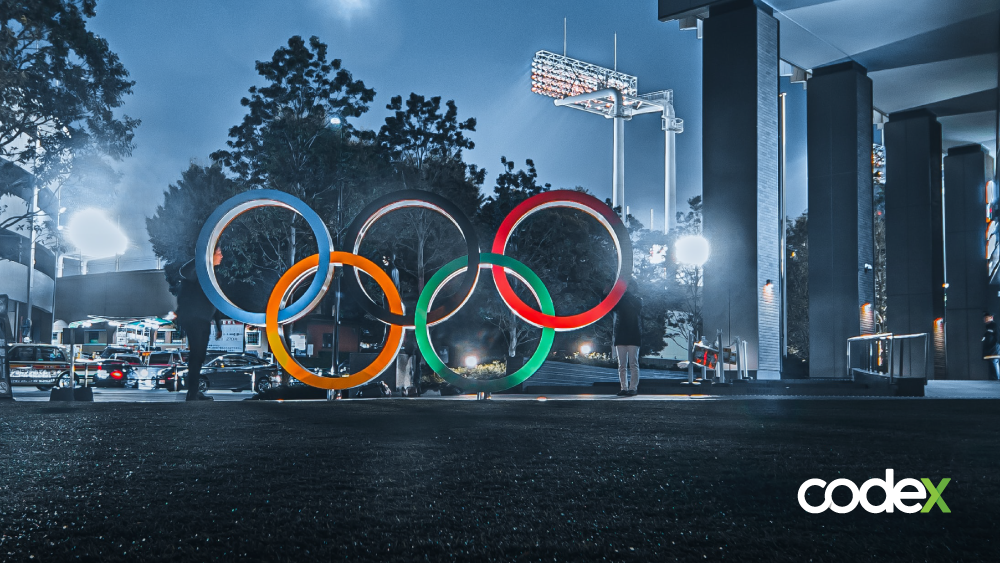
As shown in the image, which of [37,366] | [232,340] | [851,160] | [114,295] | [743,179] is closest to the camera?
[743,179]

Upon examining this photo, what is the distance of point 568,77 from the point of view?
61.9 meters

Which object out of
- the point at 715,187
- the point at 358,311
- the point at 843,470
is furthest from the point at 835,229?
the point at 843,470

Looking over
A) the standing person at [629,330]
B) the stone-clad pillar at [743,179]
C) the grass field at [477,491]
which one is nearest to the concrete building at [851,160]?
the stone-clad pillar at [743,179]

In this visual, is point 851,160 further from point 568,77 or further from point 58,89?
point 568,77

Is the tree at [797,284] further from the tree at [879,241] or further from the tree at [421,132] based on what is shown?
the tree at [421,132]

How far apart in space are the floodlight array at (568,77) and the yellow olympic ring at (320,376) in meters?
50.7

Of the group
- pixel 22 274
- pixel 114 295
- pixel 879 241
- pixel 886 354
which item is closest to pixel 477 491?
pixel 886 354

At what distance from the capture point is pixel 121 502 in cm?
370

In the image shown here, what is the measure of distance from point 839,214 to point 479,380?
709 inches

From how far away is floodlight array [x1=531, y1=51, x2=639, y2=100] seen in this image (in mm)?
60875

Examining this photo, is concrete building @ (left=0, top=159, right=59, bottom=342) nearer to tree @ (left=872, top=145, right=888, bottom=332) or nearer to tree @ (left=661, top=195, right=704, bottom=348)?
tree @ (left=661, top=195, right=704, bottom=348)

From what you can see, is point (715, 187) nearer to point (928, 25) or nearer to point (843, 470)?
point (928, 25)

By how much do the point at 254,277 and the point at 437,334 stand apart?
10309mm

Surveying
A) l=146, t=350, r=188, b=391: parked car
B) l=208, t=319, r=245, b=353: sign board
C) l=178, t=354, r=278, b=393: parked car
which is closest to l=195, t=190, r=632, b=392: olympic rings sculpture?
l=178, t=354, r=278, b=393: parked car
